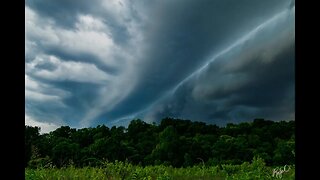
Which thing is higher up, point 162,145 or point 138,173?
point 162,145

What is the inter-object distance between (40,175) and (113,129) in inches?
247

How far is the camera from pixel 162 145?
1430cm

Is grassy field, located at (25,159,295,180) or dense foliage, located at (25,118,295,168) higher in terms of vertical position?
dense foliage, located at (25,118,295,168)

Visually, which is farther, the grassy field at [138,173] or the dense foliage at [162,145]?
the dense foliage at [162,145]

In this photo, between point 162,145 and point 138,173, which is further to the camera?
point 162,145

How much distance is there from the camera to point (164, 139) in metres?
14.6

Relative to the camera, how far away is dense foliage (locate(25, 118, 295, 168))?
13.6 meters

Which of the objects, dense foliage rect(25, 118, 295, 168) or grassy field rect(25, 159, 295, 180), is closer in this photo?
grassy field rect(25, 159, 295, 180)

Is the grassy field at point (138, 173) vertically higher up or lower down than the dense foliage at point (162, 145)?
lower down

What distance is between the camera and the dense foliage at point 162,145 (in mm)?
13609
